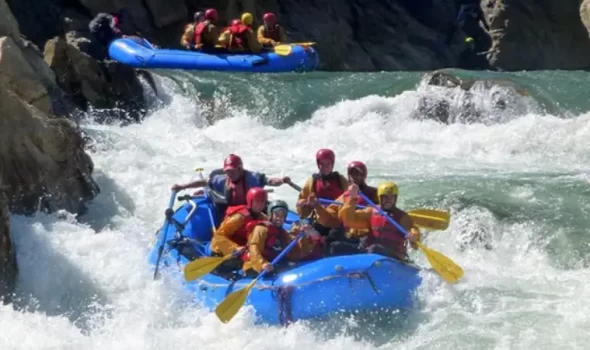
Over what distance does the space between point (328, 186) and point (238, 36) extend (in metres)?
8.28

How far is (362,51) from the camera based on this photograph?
21266mm

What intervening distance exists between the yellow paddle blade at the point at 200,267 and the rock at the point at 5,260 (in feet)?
→ 3.98

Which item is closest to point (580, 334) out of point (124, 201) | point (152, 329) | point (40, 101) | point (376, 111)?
point (152, 329)

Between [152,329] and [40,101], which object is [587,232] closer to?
[152,329]

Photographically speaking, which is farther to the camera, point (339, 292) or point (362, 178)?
point (362, 178)

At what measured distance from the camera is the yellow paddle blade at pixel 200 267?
20.8 feet

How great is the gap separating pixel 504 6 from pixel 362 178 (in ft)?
53.0

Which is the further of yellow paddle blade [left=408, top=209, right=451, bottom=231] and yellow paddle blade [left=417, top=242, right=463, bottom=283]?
yellow paddle blade [left=408, top=209, right=451, bottom=231]

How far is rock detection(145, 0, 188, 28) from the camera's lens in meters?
18.6

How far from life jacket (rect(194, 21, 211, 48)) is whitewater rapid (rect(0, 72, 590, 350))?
2.81 meters

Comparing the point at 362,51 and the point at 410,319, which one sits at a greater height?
the point at 410,319

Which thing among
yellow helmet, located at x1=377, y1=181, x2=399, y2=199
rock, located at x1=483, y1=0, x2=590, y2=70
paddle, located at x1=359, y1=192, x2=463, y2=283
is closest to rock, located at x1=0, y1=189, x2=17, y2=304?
yellow helmet, located at x1=377, y1=181, x2=399, y2=199

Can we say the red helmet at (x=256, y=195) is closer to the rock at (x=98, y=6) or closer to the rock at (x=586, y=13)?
the rock at (x=98, y=6)

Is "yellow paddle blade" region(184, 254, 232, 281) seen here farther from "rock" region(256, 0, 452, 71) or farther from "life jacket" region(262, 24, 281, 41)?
"rock" region(256, 0, 452, 71)
